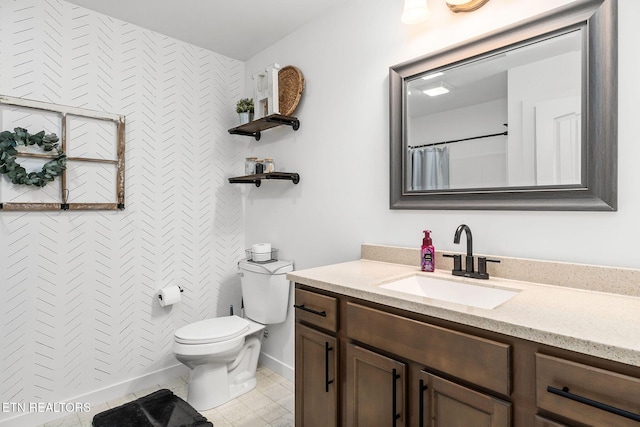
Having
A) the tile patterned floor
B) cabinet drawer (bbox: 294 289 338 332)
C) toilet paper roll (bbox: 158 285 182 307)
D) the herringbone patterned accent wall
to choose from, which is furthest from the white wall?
toilet paper roll (bbox: 158 285 182 307)

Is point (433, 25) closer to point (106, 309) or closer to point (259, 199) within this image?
point (259, 199)

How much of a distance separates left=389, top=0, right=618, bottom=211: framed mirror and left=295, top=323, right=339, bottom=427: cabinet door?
803 millimetres

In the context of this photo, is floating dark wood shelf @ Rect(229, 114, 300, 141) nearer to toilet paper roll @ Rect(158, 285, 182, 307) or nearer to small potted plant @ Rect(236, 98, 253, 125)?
small potted plant @ Rect(236, 98, 253, 125)

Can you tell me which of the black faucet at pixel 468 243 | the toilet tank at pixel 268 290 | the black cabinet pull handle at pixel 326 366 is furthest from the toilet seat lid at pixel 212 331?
the black faucet at pixel 468 243

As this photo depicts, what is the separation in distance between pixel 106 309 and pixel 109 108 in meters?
1.34

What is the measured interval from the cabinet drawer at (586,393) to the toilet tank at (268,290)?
5.63ft

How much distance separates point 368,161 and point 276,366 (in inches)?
67.1

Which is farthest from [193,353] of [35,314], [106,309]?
[35,314]

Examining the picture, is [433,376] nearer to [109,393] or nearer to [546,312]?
[546,312]

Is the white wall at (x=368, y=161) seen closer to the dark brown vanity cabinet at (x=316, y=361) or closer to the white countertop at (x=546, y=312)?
the white countertop at (x=546, y=312)

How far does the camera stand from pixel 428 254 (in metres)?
1.62

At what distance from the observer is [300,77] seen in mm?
2379

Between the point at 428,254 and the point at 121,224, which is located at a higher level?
the point at 121,224

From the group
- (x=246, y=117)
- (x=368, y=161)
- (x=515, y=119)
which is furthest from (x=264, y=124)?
(x=515, y=119)
